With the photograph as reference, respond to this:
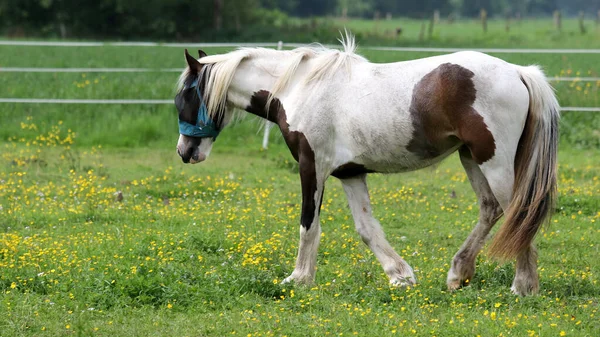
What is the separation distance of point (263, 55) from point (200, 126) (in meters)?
0.71

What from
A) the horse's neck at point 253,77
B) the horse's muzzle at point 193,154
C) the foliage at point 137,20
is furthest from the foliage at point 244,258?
the foliage at point 137,20

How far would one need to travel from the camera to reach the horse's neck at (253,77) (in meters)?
6.37

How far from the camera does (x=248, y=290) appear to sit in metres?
5.77

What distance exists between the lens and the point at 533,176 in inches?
219

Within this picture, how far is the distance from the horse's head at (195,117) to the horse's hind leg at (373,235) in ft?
3.62

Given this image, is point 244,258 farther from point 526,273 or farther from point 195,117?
point 526,273

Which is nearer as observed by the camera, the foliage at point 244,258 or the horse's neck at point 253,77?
the foliage at point 244,258

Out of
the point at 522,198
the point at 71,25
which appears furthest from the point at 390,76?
the point at 71,25

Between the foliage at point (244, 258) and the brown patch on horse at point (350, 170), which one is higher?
the brown patch on horse at point (350, 170)

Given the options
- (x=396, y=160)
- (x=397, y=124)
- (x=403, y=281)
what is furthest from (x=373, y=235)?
(x=397, y=124)

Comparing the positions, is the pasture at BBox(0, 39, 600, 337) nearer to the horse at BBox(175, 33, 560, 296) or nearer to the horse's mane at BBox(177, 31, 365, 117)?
the horse at BBox(175, 33, 560, 296)

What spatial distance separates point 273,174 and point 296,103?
16.5ft

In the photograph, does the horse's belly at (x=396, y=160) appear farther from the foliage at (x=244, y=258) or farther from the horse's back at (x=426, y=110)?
the foliage at (x=244, y=258)

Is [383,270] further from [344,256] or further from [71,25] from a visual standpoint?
[71,25]
